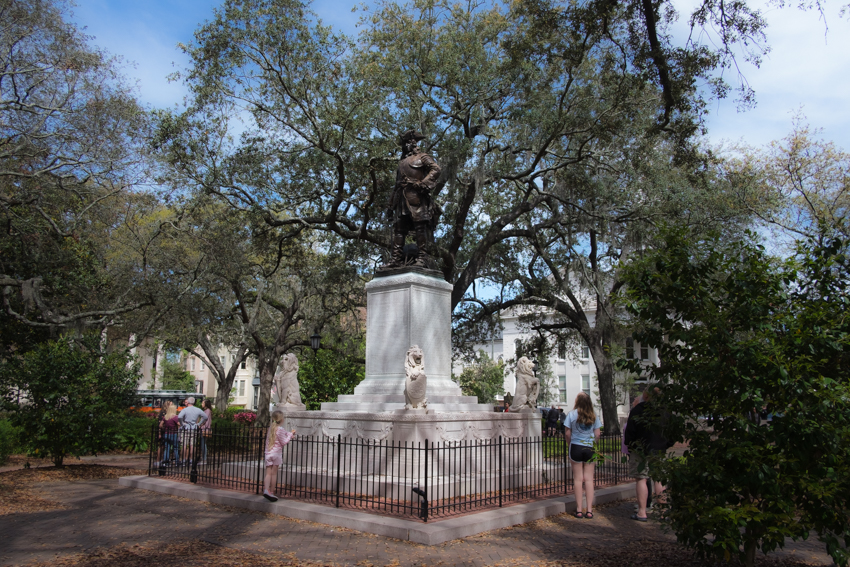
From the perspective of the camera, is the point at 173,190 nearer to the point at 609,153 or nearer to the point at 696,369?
the point at 609,153

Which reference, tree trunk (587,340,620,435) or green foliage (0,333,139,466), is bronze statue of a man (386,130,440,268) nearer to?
green foliage (0,333,139,466)

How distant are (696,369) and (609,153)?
15301 millimetres

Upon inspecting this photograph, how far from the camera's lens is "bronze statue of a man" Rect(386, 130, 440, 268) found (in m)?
12.9

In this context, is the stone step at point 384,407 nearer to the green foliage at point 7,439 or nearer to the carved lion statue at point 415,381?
the carved lion statue at point 415,381

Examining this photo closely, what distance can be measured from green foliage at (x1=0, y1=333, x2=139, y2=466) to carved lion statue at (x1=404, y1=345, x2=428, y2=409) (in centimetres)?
855

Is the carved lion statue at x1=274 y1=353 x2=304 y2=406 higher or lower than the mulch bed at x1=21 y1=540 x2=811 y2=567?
higher

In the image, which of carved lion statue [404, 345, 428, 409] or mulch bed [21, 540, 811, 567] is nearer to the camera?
mulch bed [21, 540, 811, 567]

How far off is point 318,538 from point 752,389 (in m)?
5.41

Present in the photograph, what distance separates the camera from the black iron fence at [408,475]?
355 inches

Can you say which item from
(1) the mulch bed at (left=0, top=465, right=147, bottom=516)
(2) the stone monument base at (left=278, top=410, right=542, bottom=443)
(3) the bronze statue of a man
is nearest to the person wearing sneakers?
(2) the stone monument base at (left=278, top=410, right=542, bottom=443)

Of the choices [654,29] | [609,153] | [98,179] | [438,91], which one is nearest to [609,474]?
[654,29]

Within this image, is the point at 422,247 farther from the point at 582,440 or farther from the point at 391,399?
the point at 582,440

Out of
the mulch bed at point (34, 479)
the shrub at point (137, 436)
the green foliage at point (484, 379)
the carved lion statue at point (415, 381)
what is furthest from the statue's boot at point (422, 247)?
the green foliage at point (484, 379)

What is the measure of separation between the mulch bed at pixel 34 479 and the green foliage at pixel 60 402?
0.47 meters
